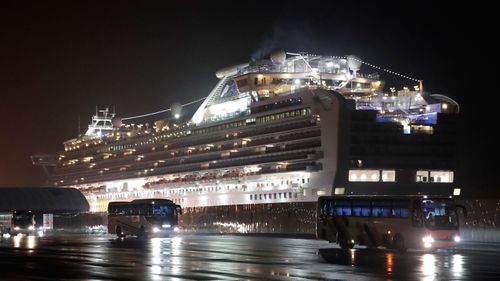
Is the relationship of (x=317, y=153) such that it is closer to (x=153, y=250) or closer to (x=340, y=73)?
(x=340, y=73)

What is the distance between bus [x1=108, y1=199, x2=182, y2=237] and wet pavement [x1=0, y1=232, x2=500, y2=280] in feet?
51.5

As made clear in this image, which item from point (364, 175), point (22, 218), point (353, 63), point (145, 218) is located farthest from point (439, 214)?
point (353, 63)

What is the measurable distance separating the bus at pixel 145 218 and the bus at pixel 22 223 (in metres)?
11.2

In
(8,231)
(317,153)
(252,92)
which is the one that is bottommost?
(8,231)

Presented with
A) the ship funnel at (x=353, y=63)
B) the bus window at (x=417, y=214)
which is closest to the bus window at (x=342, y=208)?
the bus window at (x=417, y=214)

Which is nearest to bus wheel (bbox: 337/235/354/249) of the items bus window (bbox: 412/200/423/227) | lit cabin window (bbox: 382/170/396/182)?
bus window (bbox: 412/200/423/227)

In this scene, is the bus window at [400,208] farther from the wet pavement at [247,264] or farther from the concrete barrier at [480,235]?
the concrete barrier at [480,235]

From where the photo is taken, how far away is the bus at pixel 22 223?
58031 millimetres

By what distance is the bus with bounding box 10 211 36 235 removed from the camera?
5803 centimetres

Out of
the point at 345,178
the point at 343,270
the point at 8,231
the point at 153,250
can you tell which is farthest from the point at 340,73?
the point at 343,270

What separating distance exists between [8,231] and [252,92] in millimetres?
31108

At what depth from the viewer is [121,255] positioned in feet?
96.6

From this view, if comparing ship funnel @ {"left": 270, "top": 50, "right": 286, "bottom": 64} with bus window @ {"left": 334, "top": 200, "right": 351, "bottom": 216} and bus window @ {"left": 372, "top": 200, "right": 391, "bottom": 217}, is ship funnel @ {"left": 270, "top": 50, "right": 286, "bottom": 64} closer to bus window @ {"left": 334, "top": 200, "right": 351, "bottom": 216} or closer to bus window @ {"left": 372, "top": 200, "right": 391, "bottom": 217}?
bus window @ {"left": 334, "top": 200, "right": 351, "bottom": 216}

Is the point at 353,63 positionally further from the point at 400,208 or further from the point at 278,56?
the point at 400,208
